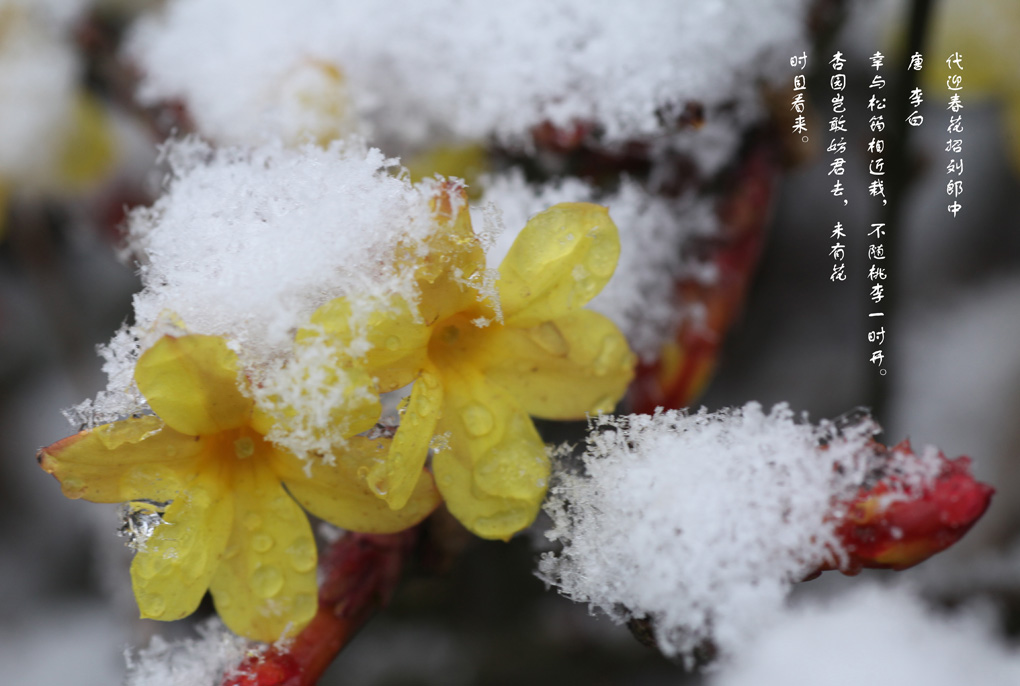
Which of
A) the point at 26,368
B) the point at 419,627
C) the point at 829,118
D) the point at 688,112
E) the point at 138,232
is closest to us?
the point at 138,232

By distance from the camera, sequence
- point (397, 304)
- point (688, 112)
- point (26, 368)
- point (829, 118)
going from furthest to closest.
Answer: point (26, 368) < point (829, 118) < point (688, 112) < point (397, 304)

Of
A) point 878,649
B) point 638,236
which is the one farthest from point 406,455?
point 878,649

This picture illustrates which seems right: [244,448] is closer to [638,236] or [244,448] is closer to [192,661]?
[192,661]

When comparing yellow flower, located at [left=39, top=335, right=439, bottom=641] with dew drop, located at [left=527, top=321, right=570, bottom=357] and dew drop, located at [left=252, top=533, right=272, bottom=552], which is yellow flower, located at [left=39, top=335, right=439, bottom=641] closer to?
dew drop, located at [left=252, top=533, right=272, bottom=552]

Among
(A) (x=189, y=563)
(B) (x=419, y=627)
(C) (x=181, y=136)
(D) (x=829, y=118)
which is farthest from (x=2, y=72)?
(D) (x=829, y=118)

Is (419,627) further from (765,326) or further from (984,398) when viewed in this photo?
(984,398)

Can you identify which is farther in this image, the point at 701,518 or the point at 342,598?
the point at 342,598
